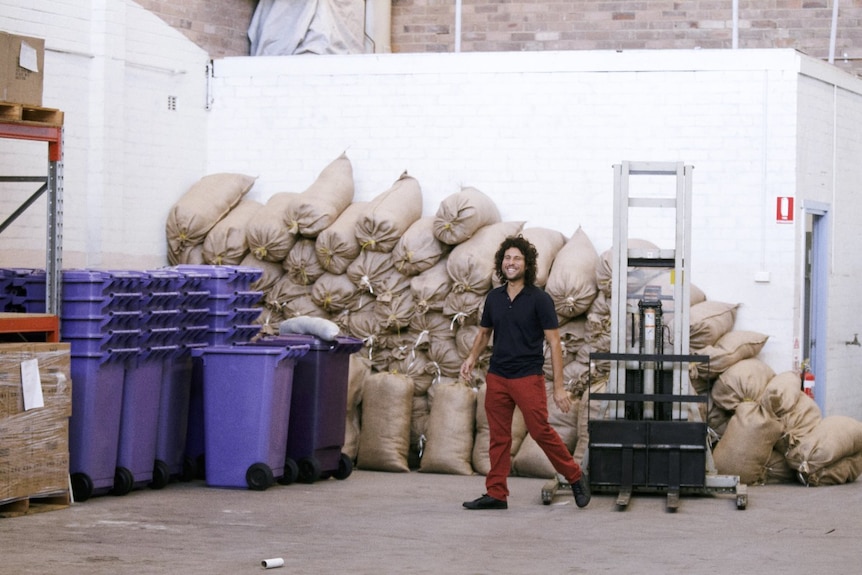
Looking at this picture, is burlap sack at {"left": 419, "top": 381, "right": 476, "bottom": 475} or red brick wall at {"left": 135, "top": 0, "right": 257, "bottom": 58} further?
red brick wall at {"left": 135, "top": 0, "right": 257, "bottom": 58}

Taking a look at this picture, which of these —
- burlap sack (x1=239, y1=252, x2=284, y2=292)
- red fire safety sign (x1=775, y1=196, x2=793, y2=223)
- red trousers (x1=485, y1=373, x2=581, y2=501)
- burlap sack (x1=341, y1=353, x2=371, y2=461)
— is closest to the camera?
red trousers (x1=485, y1=373, x2=581, y2=501)

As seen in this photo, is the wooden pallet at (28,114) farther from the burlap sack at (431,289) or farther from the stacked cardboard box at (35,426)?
the burlap sack at (431,289)

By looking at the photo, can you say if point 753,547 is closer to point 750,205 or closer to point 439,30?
point 750,205

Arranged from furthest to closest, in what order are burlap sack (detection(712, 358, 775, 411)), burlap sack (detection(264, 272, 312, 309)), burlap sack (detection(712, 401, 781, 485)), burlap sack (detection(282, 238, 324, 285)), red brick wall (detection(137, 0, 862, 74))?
1. red brick wall (detection(137, 0, 862, 74))
2. burlap sack (detection(264, 272, 312, 309))
3. burlap sack (detection(282, 238, 324, 285))
4. burlap sack (detection(712, 358, 775, 411))
5. burlap sack (detection(712, 401, 781, 485))

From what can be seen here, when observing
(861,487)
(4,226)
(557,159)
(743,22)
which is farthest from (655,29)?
(4,226)

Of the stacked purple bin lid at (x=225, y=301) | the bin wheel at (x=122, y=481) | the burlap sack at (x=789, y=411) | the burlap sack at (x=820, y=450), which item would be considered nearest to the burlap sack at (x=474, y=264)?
the stacked purple bin lid at (x=225, y=301)

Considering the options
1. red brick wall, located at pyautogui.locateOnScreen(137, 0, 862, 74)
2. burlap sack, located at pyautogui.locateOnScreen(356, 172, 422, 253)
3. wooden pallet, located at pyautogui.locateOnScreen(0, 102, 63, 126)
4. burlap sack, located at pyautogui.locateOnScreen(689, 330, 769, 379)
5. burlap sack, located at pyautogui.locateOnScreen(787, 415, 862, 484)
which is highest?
red brick wall, located at pyautogui.locateOnScreen(137, 0, 862, 74)

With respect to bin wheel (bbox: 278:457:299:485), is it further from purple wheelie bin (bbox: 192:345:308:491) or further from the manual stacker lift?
the manual stacker lift

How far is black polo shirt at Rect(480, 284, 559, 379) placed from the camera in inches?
377

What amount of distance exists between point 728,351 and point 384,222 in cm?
320

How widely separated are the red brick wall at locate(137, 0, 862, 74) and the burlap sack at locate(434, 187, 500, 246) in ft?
17.2

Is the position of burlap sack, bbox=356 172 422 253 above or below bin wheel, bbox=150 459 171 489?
above

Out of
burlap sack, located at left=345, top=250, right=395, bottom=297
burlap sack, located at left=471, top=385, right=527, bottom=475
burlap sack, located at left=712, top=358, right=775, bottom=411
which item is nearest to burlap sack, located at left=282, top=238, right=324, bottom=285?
burlap sack, located at left=345, top=250, right=395, bottom=297

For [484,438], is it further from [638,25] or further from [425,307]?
[638,25]
